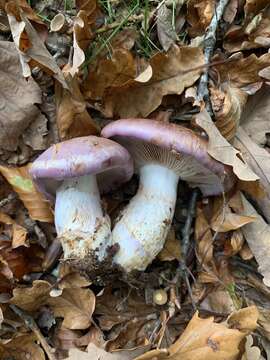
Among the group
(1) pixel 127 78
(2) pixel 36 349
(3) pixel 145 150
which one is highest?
(1) pixel 127 78

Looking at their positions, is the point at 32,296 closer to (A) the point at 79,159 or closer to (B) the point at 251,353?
(A) the point at 79,159

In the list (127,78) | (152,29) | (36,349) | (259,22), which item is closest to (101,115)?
(127,78)

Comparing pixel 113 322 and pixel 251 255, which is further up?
pixel 251 255

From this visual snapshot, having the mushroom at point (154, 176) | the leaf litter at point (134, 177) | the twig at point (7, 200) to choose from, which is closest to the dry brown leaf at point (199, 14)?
the leaf litter at point (134, 177)

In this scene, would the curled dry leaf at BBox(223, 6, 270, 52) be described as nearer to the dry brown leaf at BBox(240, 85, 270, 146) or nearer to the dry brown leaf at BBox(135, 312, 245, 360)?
the dry brown leaf at BBox(240, 85, 270, 146)

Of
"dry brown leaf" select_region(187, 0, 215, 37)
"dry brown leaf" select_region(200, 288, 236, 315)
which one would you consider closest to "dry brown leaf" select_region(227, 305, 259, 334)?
"dry brown leaf" select_region(200, 288, 236, 315)

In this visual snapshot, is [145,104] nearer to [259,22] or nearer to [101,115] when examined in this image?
[101,115]

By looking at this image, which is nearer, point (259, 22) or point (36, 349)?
point (36, 349)
